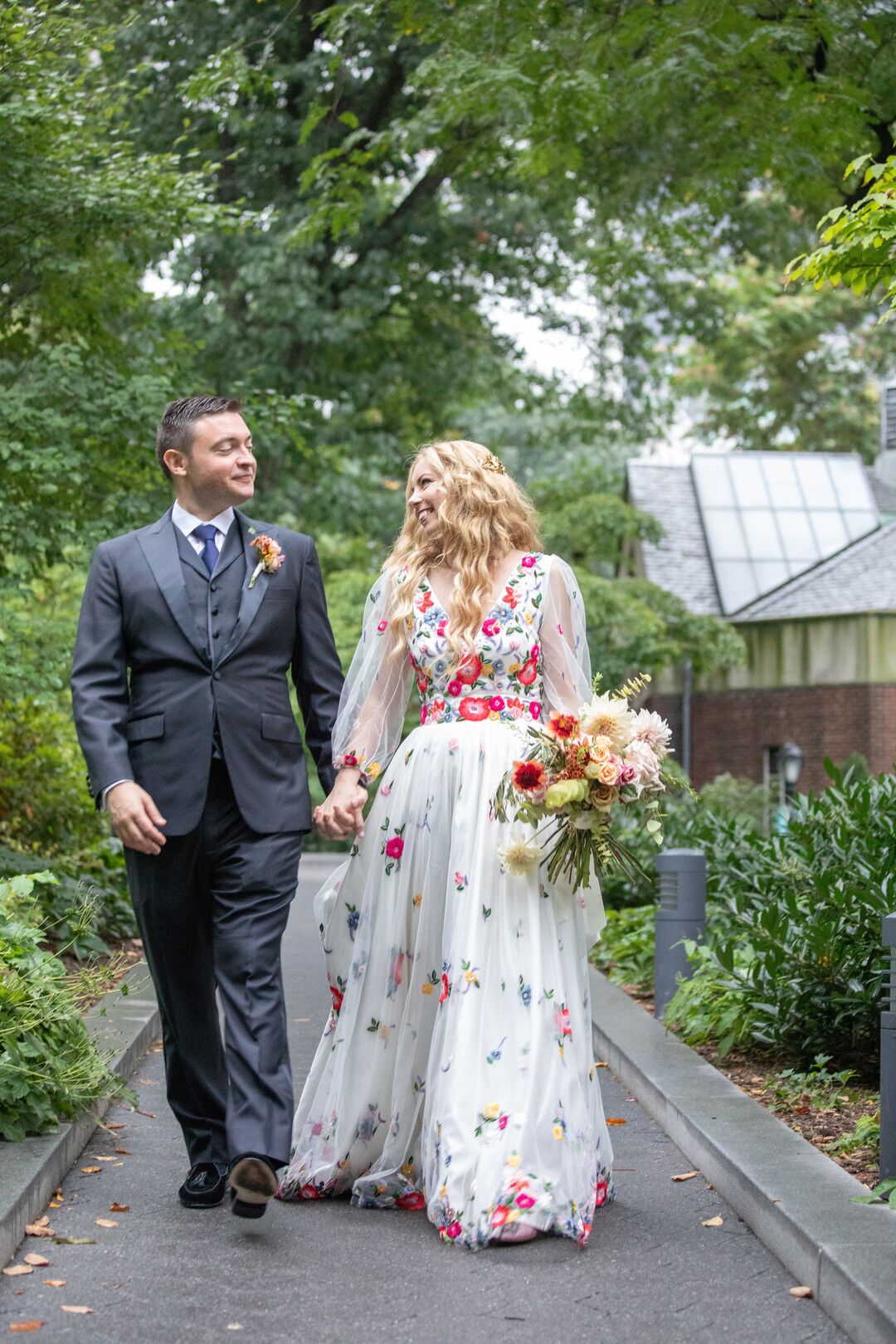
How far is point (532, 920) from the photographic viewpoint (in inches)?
183

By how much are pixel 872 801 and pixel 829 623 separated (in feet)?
69.5

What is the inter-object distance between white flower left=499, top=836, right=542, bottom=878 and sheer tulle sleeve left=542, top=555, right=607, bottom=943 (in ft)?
1.03

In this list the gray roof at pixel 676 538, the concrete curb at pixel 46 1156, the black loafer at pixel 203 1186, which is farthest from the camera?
the gray roof at pixel 676 538

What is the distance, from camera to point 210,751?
4.45 meters

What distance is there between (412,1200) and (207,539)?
6.74ft

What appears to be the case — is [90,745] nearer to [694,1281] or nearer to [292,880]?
[292,880]

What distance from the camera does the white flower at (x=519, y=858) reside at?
4.59m

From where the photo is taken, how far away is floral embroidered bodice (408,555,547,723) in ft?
15.8

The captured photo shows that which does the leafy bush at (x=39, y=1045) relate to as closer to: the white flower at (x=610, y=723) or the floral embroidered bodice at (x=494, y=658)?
the floral embroidered bodice at (x=494, y=658)

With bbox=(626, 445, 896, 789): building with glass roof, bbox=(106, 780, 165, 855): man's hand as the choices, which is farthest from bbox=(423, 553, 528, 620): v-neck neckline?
bbox=(626, 445, 896, 789): building with glass roof

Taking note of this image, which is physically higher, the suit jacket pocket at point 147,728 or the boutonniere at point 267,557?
the boutonniere at point 267,557

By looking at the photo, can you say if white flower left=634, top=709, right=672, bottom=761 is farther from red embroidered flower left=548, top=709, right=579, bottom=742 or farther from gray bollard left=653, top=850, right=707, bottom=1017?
gray bollard left=653, top=850, right=707, bottom=1017

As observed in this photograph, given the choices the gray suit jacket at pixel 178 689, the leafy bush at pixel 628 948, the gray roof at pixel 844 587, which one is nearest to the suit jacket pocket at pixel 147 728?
the gray suit jacket at pixel 178 689

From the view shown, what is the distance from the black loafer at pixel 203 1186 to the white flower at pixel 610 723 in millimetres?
1719
